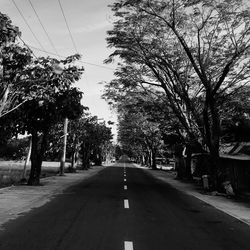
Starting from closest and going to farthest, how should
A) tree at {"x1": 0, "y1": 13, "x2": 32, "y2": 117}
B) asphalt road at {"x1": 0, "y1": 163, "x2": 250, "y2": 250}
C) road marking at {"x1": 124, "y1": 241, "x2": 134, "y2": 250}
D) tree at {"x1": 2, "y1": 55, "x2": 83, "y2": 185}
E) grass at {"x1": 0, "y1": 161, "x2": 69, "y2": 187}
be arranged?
road marking at {"x1": 124, "y1": 241, "x2": 134, "y2": 250} → asphalt road at {"x1": 0, "y1": 163, "x2": 250, "y2": 250} → tree at {"x1": 0, "y1": 13, "x2": 32, "y2": 117} → tree at {"x1": 2, "y1": 55, "x2": 83, "y2": 185} → grass at {"x1": 0, "y1": 161, "x2": 69, "y2": 187}

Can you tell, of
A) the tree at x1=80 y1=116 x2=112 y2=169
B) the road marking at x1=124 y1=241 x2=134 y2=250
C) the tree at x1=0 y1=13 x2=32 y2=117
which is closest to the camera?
the road marking at x1=124 y1=241 x2=134 y2=250

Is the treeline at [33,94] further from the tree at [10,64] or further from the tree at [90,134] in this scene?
the tree at [90,134]

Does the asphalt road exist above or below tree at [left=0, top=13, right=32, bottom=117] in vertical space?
below

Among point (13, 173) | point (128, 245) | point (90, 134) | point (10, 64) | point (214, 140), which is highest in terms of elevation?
point (90, 134)

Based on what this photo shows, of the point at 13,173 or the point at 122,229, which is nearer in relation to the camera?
the point at 122,229

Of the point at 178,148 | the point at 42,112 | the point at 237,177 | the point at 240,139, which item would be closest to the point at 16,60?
the point at 42,112

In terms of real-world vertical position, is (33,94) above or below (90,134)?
below

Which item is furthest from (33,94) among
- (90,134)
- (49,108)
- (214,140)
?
(90,134)

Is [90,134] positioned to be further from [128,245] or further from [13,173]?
[128,245]

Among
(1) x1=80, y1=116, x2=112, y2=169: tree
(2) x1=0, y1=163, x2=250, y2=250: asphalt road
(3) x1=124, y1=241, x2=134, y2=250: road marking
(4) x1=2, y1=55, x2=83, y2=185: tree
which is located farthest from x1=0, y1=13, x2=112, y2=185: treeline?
(1) x1=80, y1=116, x2=112, y2=169: tree

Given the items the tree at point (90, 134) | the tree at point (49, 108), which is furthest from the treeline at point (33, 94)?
the tree at point (90, 134)

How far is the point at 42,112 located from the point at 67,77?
4032 mm

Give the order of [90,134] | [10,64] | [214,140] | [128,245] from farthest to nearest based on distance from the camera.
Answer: [90,134] < [214,140] < [10,64] < [128,245]

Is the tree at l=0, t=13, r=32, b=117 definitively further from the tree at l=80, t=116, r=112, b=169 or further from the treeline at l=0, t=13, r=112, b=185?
the tree at l=80, t=116, r=112, b=169
